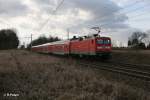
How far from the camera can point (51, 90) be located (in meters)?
8.95

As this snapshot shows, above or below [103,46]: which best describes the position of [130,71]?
below

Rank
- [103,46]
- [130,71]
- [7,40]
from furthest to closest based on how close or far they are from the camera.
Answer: [7,40] → [103,46] → [130,71]

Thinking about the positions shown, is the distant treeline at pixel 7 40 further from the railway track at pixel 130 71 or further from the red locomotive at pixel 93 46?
the railway track at pixel 130 71

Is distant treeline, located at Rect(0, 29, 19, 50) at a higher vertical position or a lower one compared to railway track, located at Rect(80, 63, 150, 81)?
higher

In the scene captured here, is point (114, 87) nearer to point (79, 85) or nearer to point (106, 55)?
point (79, 85)

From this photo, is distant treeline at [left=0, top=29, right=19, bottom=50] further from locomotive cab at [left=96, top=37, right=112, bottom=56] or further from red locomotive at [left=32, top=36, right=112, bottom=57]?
locomotive cab at [left=96, top=37, right=112, bottom=56]

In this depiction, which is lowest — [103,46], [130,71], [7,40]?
[130,71]

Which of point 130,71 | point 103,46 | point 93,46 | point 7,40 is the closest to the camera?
point 130,71

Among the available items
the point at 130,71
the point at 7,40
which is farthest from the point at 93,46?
the point at 7,40

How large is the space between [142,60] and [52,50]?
27500 mm

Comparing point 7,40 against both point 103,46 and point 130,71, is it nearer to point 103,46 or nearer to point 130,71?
point 103,46

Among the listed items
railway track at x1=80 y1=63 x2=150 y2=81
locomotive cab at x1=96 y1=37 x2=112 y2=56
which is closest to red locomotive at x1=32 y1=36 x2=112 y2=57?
locomotive cab at x1=96 y1=37 x2=112 y2=56

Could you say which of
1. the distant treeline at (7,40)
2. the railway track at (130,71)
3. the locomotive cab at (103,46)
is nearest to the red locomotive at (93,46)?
the locomotive cab at (103,46)

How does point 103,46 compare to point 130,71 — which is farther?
point 103,46
